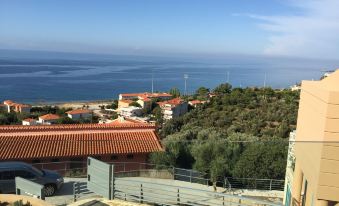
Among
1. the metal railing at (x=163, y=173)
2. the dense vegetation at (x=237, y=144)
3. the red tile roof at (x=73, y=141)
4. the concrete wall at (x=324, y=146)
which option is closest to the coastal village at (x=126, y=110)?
the dense vegetation at (x=237, y=144)

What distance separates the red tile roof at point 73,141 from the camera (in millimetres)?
14922

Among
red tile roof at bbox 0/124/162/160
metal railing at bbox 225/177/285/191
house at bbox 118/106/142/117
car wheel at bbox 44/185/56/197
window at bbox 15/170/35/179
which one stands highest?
window at bbox 15/170/35/179

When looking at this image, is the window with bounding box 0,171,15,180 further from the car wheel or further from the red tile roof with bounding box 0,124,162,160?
the red tile roof with bounding box 0,124,162,160

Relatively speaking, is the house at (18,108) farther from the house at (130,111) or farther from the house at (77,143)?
the house at (77,143)

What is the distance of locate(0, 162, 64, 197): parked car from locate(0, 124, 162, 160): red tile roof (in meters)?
3.52

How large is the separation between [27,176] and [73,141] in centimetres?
509

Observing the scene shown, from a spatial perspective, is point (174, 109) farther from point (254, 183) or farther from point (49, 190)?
point (49, 190)

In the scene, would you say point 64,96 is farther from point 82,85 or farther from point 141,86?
point 141,86

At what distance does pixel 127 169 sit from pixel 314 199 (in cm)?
816

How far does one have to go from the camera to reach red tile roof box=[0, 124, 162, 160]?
14922 millimetres

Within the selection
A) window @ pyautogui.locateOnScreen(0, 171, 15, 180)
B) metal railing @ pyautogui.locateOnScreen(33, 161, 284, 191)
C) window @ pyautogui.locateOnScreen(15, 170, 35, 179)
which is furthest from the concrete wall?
window @ pyautogui.locateOnScreen(0, 171, 15, 180)

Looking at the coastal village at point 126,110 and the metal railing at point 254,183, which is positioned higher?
the metal railing at point 254,183

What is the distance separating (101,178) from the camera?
301 inches

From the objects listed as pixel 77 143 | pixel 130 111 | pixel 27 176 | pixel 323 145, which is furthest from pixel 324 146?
pixel 130 111
